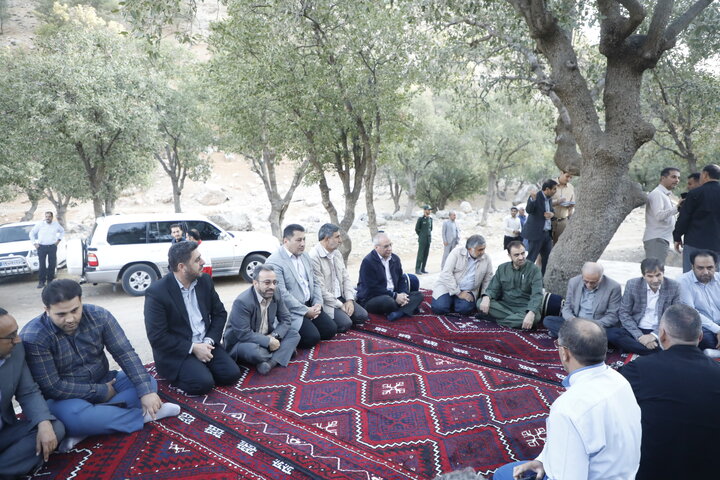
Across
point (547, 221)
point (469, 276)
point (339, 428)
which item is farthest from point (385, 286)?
point (547, 221)

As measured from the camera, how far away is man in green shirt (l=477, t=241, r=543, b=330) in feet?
21.0

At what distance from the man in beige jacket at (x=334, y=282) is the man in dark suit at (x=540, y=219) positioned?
391 cm

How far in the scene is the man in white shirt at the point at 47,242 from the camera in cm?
1128

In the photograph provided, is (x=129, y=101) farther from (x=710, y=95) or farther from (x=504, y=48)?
(x=710, y=95)

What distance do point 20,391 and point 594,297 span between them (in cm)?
602

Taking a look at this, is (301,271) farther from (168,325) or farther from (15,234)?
(15,234)

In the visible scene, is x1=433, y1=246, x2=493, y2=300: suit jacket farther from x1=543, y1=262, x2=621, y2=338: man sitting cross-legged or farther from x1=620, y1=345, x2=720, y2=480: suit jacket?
x1=620, y1=345, x2=720, y2=480: suit jacket

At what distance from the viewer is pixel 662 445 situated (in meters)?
2.41

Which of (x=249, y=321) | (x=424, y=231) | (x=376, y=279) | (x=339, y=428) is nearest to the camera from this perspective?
(x=339, y=428)

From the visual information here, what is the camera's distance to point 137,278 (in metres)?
10.3

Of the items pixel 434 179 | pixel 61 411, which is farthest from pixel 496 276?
pixel 434 179

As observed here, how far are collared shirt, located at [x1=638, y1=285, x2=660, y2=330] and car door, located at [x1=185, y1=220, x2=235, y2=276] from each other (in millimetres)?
8786

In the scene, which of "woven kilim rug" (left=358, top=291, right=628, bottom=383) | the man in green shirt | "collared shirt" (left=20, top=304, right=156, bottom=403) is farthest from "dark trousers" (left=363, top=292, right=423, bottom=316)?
"collared shirt" (left=20, top=304, right=156, bottom=403)

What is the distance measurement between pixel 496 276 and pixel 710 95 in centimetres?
827
